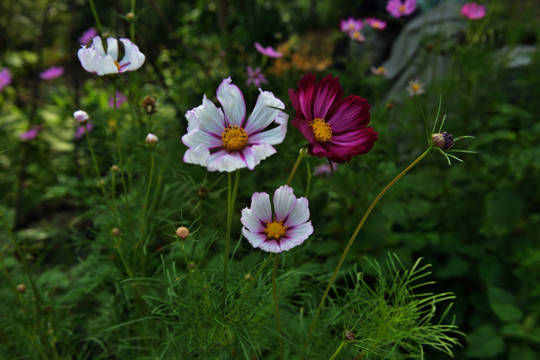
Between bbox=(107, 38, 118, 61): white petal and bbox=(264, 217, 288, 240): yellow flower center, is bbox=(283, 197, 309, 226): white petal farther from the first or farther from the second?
bbox=(107, 38, 118, 61): white petal

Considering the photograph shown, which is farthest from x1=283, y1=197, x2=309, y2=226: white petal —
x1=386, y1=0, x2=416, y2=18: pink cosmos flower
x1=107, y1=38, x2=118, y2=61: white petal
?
x1=386, y1=0, x2=416, y2=18: pink cosmos flower

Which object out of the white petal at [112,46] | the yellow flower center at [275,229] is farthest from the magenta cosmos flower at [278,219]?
the white petal at [112,46]

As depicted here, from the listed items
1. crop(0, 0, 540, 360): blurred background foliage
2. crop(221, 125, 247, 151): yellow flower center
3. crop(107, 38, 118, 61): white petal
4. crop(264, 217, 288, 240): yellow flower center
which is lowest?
crop(0, 0, 540, 360): blurred background foliage

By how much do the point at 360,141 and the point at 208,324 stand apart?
0.34 meters

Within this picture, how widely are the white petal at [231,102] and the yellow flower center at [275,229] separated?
0.43 feet

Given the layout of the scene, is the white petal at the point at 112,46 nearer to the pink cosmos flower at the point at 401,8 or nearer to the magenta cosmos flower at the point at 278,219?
the magenta cosmos flower at the point at 278,219

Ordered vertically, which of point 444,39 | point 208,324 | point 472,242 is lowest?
point 472,242

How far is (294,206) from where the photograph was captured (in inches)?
18.8

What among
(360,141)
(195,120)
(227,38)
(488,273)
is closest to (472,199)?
(488,273)

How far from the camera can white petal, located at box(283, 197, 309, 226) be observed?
0.47 metres

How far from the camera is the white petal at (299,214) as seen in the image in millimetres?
465

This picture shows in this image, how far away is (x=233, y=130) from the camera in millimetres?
478

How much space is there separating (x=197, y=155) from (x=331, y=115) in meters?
0.18

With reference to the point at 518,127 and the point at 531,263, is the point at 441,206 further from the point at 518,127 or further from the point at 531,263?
the point at 518,127
